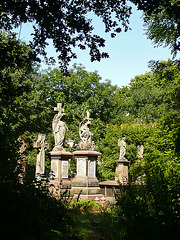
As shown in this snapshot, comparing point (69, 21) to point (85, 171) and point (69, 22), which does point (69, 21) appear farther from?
point (85, 171)

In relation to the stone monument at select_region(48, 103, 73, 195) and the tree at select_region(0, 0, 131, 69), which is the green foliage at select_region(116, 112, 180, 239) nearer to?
the tree at select_region(0, 0, 131, 69)

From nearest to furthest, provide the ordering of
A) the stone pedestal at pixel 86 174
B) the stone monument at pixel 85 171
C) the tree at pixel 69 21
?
the tree at pixel 69 21 → the stone monument at pixel 85 171 → the stone pedestal at pixel 86 174

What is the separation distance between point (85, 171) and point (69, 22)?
9.56 m

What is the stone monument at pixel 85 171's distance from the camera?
14820mm

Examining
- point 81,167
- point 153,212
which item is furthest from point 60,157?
point 153,212

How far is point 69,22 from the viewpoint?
714cm

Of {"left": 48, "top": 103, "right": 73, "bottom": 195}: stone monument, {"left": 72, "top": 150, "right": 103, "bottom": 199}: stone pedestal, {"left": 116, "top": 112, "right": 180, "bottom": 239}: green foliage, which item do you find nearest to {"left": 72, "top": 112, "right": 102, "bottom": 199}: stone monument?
{"left": 72, "top": 150, "right": 103, "bottom": 199}: stone pedestal

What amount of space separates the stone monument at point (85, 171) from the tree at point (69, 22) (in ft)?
27.8

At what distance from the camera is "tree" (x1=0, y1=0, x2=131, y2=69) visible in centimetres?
680

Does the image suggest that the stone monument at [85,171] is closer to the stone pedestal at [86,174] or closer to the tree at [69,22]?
the stone pedestal at [86,174]

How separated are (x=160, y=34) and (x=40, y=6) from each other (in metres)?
8.81

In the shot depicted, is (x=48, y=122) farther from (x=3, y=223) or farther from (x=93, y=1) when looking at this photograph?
(x=3, y=223)

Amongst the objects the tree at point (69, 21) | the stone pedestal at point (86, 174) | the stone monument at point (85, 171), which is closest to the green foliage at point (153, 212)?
the tree at point (69, 21)

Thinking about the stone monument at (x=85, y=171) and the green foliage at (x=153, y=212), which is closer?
the green foliage at (x=153, y=212)
